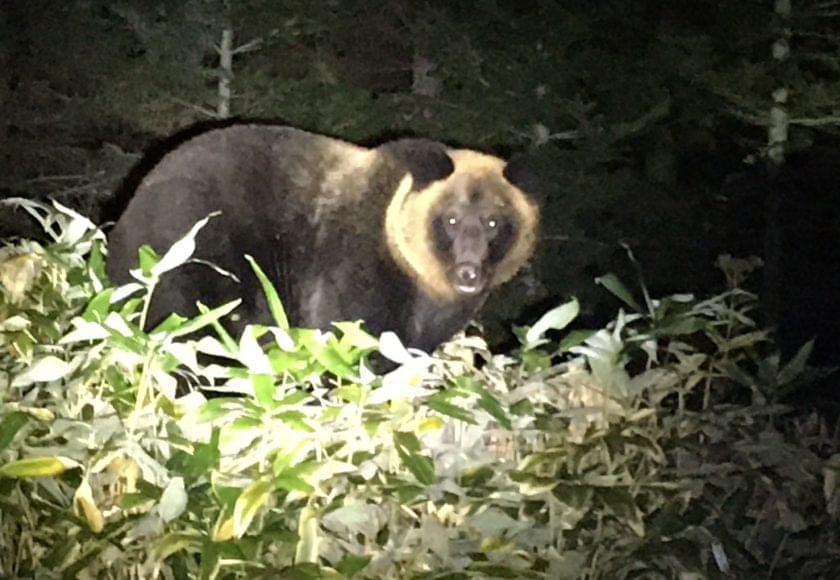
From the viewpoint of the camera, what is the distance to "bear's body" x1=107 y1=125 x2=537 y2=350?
2775 millimetres

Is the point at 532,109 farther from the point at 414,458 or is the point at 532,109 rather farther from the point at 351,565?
the point at 351,565

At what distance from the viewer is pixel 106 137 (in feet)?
14.0

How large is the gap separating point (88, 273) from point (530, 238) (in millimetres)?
1111

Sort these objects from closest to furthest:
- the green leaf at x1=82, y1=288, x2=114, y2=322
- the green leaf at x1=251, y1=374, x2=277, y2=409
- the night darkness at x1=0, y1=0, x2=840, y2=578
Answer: the green leaf at x1=251, y1=374, x2=277, y2=409 < the green leaf at x1=82, y1=288, x2=114, y2=322 < the night darkness at x1=0, y1=0, x2=840, y2=578

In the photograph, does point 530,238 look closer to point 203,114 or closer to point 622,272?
point 622,272

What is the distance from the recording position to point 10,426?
1.70 metres

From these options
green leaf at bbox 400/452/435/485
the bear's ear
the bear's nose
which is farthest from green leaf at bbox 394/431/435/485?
the bear's ear

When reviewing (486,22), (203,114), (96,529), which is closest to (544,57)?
(486,22)

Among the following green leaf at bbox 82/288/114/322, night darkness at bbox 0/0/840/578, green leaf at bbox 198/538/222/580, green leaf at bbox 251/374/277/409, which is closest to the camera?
green leaf at bbox 198/538/222/580

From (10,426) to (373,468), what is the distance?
54 cm

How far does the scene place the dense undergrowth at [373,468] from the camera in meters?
1.63

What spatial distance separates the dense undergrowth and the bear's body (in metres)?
0.59

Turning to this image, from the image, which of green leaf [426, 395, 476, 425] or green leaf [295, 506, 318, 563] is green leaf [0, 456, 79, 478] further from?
green leaf [426, 395, 476, 425]

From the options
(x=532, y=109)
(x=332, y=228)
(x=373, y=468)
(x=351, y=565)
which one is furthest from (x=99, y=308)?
(x=532, y=109)
